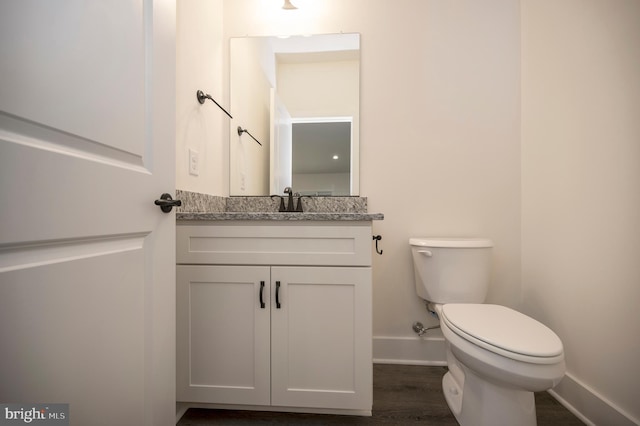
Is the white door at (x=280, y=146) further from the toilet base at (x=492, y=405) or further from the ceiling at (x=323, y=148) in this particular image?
the toilet base at (x=492, y=405)

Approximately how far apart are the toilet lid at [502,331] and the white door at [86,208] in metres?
1.02

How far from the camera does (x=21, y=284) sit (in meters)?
0.43

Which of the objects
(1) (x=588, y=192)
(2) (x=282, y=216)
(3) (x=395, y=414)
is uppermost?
(1) (x=588, y=192)

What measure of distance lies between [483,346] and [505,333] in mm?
105

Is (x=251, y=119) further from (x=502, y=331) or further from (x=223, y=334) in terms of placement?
(x=502, y=331)

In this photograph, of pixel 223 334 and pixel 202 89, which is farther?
pixel 202 89

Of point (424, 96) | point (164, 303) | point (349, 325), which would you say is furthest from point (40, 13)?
point (424, 96)

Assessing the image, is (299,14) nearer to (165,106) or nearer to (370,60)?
(370,60)

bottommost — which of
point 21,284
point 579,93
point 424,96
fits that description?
point 21,284

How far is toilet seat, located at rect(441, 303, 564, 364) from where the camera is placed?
2.61 ft

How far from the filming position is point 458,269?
51.9 inches

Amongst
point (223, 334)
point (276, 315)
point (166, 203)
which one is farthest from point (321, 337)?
point (166, 203)

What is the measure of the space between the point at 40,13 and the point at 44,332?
1.86 feet
